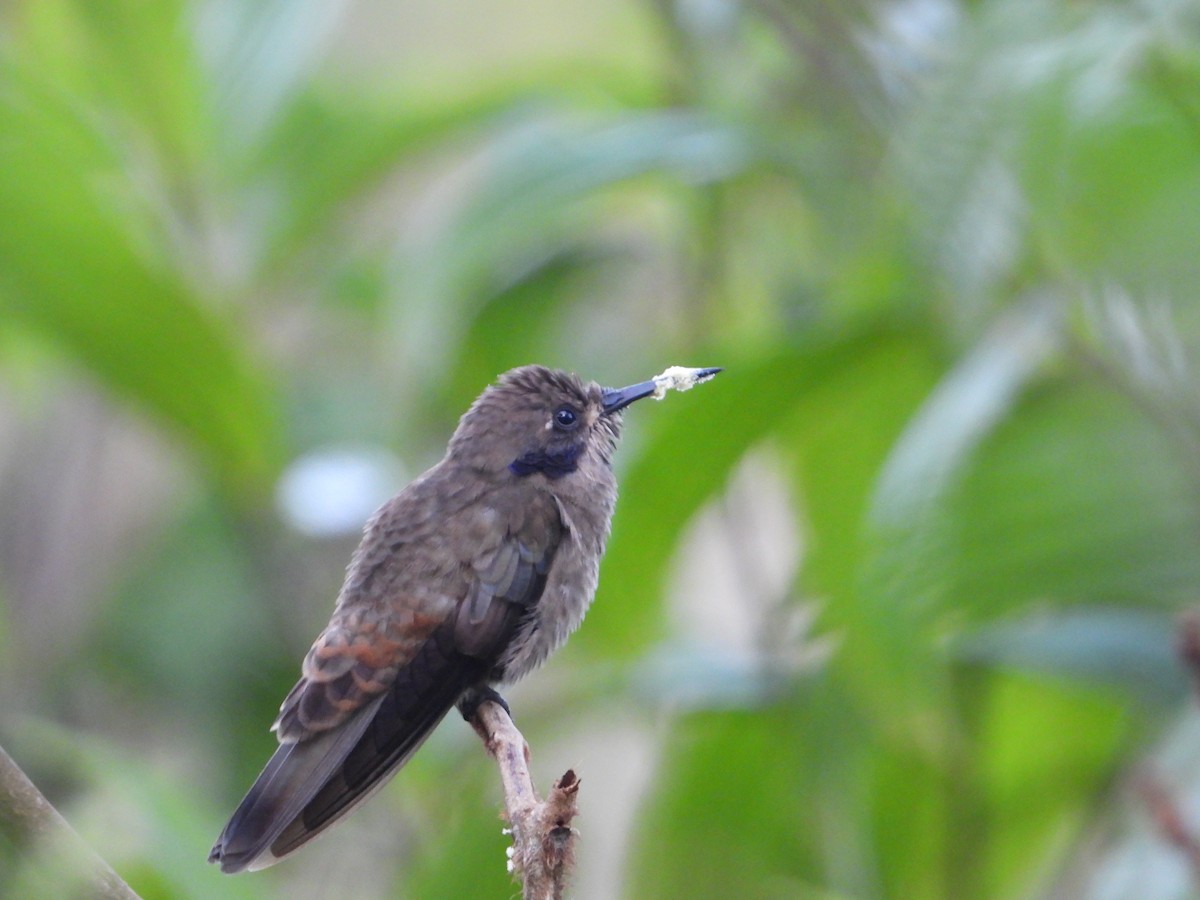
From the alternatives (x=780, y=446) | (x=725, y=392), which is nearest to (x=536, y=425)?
(x=725, y=392)

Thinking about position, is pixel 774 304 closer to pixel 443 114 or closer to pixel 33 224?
pixel 443 114

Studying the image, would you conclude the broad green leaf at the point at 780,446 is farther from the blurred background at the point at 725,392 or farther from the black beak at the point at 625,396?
the black beak at the point at 625,396

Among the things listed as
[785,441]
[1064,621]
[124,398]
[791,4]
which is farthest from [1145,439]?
[124,398]

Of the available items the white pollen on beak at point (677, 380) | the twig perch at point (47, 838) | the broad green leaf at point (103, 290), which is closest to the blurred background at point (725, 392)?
the broad green leaf at point (103, 290)

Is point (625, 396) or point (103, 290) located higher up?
point (103, 290)

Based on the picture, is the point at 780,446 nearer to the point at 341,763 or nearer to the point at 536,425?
the point at 536,425

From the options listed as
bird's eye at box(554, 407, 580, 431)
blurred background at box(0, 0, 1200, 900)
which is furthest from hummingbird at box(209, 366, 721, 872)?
blurred background at box(0, 0, 1200, 900)
